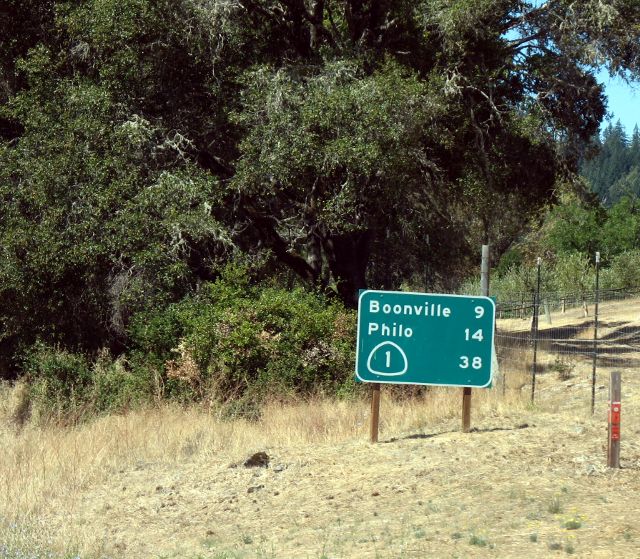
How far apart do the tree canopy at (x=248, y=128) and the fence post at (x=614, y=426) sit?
841 centimetres

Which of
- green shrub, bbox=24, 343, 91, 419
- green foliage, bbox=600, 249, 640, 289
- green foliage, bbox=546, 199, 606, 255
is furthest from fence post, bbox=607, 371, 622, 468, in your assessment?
green foliage, bbox=546, 199, 606, 255

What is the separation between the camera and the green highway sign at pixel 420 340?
10148 mm

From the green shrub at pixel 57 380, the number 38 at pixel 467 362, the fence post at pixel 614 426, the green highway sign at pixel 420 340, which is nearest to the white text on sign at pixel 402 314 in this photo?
the green highway sign at pixel 420 340

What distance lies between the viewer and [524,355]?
714 inches

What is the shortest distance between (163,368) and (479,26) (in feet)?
27.8

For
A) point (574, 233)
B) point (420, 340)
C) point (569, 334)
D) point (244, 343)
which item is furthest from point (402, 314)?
point (574, 233)

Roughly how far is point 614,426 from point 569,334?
20.3m

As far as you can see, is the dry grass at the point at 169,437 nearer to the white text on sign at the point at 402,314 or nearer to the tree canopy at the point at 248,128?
the white text on sign at the point at 402,314

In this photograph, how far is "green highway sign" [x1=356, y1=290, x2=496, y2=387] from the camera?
33.3ft

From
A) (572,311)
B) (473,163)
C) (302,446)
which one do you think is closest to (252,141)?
(473,163)

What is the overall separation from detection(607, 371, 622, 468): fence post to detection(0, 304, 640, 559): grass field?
114 mm

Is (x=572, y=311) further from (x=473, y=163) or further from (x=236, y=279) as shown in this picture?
(x=236, y=279)

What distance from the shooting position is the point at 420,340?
10.2 m

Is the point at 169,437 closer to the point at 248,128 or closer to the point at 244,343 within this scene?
the point at 244,343
